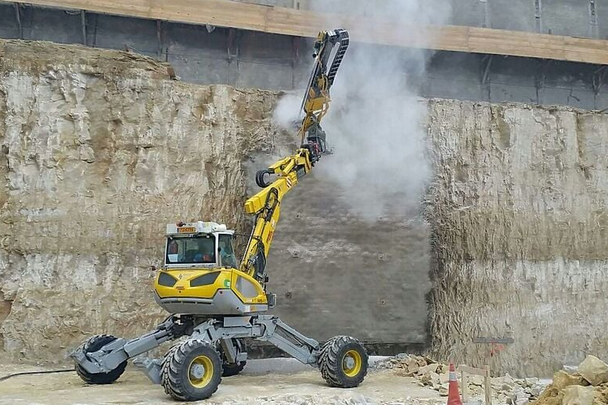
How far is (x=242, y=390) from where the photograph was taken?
29.5ft

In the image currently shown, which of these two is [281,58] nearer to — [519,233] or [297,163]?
[297,163]

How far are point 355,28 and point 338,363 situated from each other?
7.94 metres

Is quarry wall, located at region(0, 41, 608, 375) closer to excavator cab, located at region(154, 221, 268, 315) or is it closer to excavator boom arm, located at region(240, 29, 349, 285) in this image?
excavator boom arm, located at region(240, 29, 349, 285)

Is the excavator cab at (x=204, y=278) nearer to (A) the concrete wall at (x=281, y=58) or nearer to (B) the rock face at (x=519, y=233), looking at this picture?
(B) the rock face at (x=519, y=233)

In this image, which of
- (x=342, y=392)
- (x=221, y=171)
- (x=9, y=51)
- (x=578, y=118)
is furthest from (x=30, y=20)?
(x=578, y=118)

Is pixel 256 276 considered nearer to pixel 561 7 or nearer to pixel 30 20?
pixel 30 20

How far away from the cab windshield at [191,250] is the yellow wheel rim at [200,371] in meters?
1.48

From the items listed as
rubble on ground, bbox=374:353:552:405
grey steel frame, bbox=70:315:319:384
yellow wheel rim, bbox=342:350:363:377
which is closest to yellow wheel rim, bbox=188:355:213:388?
grey steel frame, bbox=70:315:319:384

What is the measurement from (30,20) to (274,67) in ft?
17.3

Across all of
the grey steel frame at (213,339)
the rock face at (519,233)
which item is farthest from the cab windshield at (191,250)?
the rock face at (519,233)

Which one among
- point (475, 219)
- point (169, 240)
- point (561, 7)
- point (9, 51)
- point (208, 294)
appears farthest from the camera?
point (561, 7)

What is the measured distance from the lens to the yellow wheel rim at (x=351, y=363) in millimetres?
9602

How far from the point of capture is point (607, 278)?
15.0 metres

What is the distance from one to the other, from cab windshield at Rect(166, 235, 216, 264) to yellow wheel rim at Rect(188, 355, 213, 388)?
1.48m
